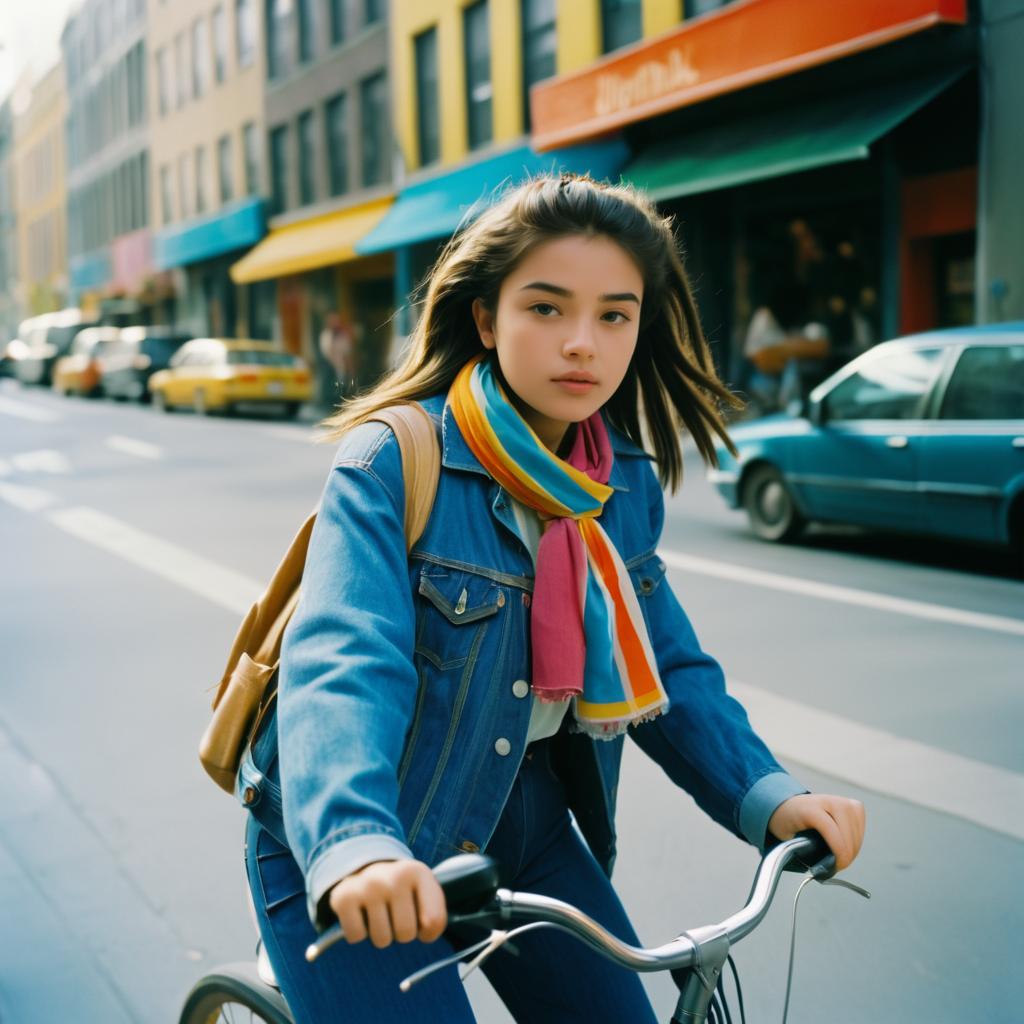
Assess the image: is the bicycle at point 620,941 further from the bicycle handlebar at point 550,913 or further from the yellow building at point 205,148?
the yellow building at point 205,148

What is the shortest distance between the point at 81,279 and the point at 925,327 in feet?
150

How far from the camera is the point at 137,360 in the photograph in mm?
29938

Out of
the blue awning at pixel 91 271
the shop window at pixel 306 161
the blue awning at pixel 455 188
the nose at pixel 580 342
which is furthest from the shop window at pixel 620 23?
the blue awning at pixel 91 271

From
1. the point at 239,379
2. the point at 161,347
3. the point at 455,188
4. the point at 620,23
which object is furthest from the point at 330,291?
Answer: the point at 620,23

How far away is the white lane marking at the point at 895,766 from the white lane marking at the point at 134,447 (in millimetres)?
13328

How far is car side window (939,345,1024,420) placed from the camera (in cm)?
858

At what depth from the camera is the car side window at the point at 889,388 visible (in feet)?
30.2

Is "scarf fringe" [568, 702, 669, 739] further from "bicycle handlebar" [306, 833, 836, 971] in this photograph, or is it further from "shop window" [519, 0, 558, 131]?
"shop window" [519, 0, 558, 131]

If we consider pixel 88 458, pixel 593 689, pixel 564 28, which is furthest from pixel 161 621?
pixel 564 28

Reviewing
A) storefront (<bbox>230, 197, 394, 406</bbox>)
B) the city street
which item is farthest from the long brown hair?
storefront (<bbox>230, 197, 394, 406</bbox>)

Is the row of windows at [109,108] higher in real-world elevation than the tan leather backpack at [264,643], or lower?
higher

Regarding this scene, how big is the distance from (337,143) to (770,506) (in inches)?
946

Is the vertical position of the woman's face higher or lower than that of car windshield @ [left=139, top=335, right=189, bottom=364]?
higher

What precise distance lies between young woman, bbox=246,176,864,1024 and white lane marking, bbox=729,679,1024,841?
2609 millimetres
